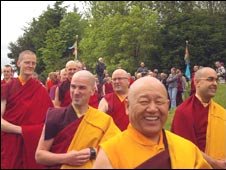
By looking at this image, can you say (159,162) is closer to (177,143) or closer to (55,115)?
(177,143)

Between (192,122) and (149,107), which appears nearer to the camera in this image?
(149,107)

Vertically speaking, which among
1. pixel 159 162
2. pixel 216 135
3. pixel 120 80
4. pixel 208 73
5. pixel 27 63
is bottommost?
pixel 216 135

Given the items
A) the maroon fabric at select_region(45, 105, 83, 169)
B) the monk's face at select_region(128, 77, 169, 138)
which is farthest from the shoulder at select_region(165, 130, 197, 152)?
the maroon fabric at select_region(45, 105, 83, 169)

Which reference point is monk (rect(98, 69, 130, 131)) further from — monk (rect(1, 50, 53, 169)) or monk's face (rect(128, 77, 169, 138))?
monk's face (rect(128, 77, 169, 138))

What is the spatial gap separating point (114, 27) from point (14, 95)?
41746mm

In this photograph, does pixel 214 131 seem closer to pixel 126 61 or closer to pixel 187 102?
pixel 187 102

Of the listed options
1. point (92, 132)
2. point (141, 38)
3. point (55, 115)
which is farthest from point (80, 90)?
point (141, 38)

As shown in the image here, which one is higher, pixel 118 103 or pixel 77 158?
pixel 118 103

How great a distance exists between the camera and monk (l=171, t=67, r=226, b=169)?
5648mm

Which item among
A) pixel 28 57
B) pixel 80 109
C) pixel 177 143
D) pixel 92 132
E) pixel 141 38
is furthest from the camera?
pixel 141 38

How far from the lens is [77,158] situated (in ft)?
14.3

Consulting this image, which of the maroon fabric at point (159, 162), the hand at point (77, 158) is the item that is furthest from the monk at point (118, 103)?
the maroon fabric at point (159, 162)

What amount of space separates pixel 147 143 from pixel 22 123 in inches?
111

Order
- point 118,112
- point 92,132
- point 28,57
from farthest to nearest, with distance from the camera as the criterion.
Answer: point 118,112 → point 28,57 → point 92,132
